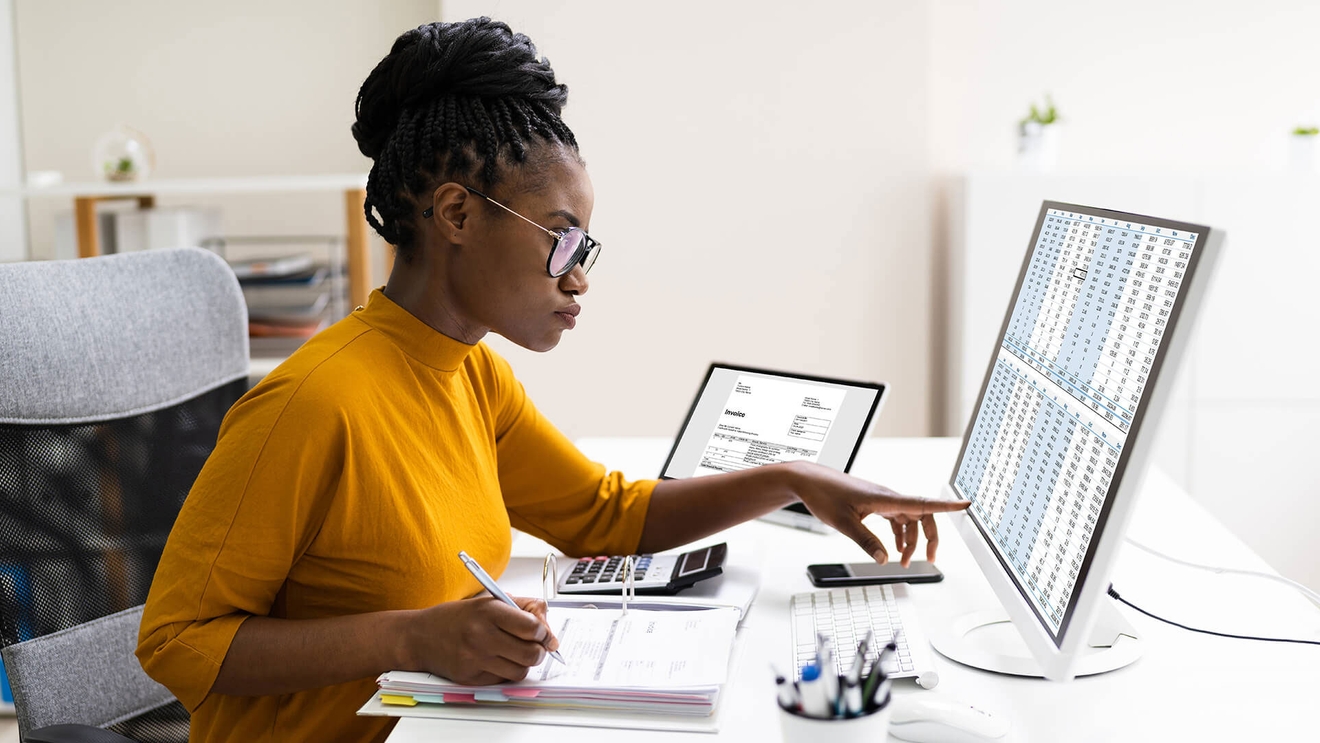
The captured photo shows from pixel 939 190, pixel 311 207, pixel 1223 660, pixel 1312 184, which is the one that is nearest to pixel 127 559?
pixel 1223 660

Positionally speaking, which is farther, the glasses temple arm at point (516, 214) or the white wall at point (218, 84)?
the white wall at point (218, 84)

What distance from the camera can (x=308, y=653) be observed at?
0.93 metres

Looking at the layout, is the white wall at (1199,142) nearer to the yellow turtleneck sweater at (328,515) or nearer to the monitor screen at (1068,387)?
the monitor screen at (1068,387)

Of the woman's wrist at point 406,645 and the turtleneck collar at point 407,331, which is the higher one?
the turtleneck collar at point 407,331

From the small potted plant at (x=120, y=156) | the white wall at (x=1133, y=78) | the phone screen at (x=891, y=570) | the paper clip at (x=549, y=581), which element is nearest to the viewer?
the paper clip at (x=549, y=581)

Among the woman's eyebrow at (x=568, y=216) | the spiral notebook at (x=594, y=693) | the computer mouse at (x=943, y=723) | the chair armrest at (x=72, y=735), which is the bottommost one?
the chair armrest at (x=72, y=735)

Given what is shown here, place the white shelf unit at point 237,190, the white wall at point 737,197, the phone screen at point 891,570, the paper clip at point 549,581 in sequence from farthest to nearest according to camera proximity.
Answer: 1. the white wall at point 737,197
2. the white shelf unit at point 237,190
3. the phone screen at point 891,570
4. the paper clip at point 549,581

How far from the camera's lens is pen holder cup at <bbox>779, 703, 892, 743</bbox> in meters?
0.73

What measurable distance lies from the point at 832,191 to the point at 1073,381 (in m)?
1.85

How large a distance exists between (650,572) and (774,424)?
31 centimetres

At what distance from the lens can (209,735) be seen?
1.01m

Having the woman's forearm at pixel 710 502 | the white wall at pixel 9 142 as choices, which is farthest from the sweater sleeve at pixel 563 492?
the white wall at pixel 9 142

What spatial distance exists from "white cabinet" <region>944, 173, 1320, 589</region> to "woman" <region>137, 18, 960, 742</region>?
1596mm

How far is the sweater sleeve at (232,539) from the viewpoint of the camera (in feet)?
3.00
